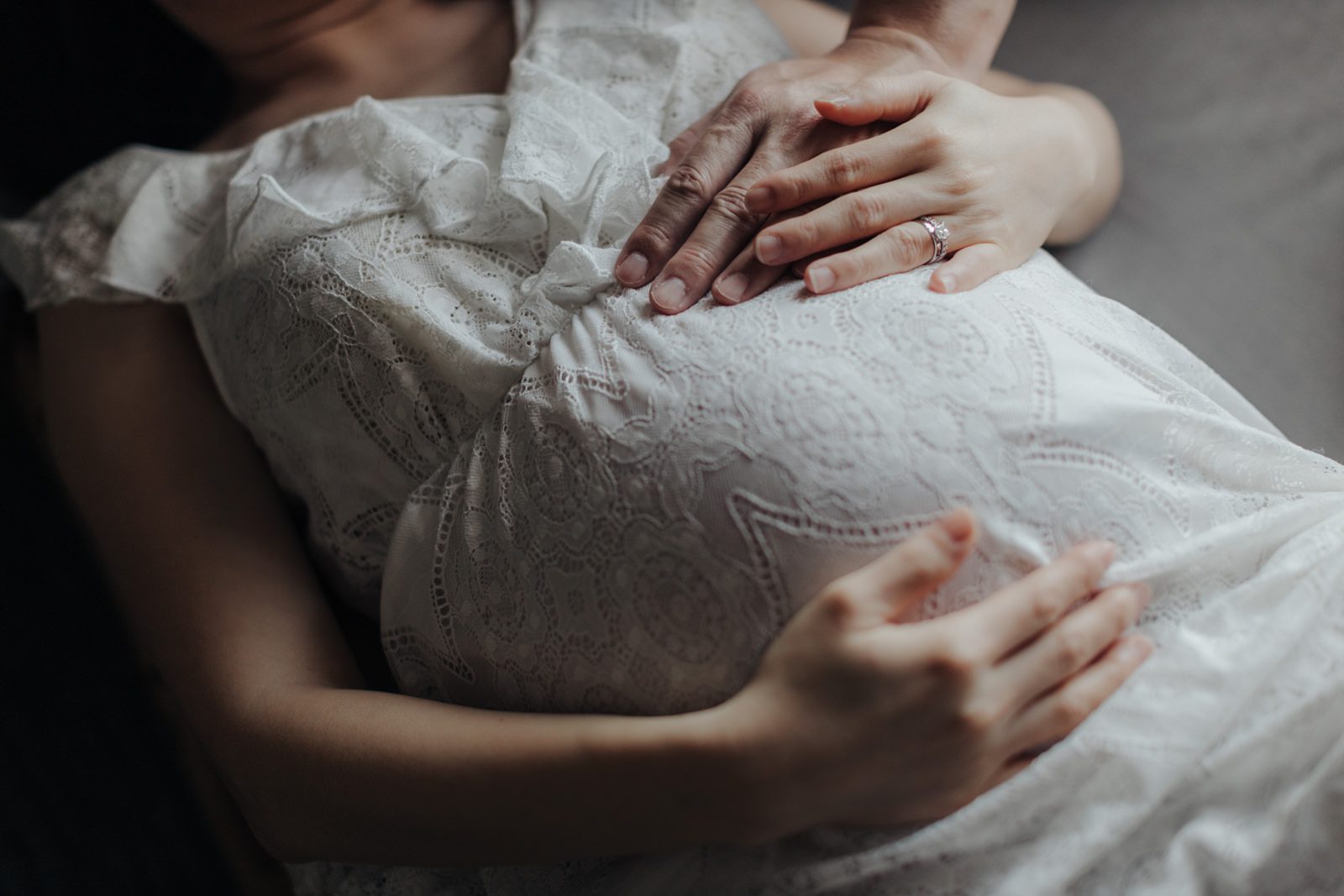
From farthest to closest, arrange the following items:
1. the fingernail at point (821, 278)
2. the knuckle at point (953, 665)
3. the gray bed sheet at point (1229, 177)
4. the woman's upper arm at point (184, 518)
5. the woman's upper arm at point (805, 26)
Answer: the woman's upper arm at point (805, 26)
the gray bed sheet at point (1229, 177)
the woman's upper arm at point (184, 518)
the fingernail at point (821, 278)
the knuckle at point (953, 665)

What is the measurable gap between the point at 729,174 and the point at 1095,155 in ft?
1.40

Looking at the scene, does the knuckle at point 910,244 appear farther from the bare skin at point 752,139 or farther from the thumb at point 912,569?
the thumb at point 912,569

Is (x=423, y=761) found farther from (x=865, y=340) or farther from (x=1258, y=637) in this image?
(x=1258, y=637)

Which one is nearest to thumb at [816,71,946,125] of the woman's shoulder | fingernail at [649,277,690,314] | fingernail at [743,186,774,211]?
fingernail at [743,186,774,211]

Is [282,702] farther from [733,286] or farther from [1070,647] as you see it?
[1070,647]

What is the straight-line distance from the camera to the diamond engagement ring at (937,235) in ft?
2.41

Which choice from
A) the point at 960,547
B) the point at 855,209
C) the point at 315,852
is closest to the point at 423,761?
the point at 315,852

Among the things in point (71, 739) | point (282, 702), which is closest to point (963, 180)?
point (282, 702)

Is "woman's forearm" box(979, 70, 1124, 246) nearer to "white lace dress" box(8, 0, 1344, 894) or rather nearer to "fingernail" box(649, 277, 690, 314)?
"white lace dress" box(8, 0, 1344, 894)

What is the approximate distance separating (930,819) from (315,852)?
498 millimetres

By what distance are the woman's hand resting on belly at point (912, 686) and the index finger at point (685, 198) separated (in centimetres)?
31

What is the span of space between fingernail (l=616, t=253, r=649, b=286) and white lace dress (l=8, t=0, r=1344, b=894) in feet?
0.03

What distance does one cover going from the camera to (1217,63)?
125 cm

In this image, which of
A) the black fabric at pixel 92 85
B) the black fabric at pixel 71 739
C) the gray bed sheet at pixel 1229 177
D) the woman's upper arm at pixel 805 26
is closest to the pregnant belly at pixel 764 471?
the gray bed sheet at pixel 1229 177
